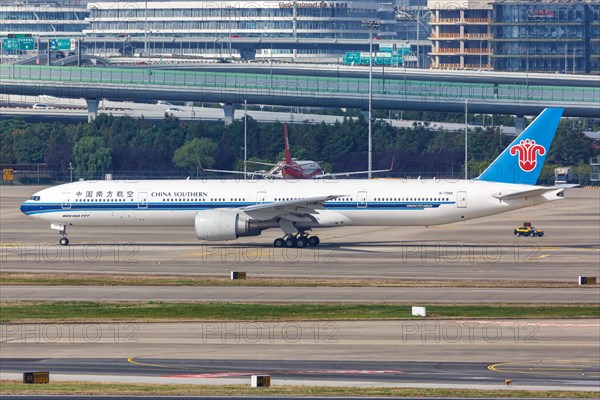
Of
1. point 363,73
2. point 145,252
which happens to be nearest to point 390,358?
point 145,252

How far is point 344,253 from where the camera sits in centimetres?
6631

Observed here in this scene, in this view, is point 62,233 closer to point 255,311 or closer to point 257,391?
point 255,311

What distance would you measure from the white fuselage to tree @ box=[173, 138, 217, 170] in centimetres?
6468

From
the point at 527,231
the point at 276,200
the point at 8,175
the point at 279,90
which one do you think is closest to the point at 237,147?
the point at 279,90

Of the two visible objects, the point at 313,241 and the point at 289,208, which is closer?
the point at 289,208

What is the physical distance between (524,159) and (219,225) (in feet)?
56.6

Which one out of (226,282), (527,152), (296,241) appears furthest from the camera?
(296,241)

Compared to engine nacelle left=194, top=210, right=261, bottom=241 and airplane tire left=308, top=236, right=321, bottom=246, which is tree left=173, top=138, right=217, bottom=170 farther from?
engine nacelle left=194, top=210, right=261, bottom=241

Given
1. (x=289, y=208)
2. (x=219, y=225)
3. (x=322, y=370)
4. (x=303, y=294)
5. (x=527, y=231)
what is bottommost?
(x=322, y=370)

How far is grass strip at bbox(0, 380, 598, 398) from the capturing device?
98.4 feet

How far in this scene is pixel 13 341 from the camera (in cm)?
3981

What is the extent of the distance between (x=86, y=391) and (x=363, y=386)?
23.0ft

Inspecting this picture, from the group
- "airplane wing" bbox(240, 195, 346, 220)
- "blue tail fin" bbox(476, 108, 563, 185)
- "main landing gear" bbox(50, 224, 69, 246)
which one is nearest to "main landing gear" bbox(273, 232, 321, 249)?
"airplane wing" bbox(240, 195, 346, 220)

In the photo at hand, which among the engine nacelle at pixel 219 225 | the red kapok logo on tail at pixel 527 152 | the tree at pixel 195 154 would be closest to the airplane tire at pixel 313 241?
the engine nacelle at pixel 219 225
